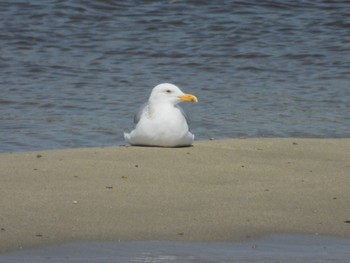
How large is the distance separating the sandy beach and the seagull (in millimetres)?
106

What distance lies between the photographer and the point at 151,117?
844cm

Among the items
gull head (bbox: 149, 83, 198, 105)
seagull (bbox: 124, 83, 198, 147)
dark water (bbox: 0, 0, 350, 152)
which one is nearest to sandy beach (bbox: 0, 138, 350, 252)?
seagull (bbox: 124, 83, 198, 147)

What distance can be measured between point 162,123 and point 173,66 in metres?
4.94

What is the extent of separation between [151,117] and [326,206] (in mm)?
2346

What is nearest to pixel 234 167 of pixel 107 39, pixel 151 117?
pixel 151 117

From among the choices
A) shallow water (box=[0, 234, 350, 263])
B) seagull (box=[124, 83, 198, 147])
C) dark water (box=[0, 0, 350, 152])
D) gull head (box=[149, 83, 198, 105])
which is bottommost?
dark water (box=[0, 0, 350, 152])

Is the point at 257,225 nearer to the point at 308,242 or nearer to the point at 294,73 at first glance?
the point at 308,242

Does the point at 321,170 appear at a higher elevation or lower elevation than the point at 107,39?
higher

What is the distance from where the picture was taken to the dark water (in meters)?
10.1

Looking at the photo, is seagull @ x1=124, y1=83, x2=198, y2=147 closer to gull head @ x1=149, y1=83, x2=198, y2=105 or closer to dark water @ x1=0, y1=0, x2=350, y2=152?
gull head @ x1=149, y1=83, x2=198, y2=105

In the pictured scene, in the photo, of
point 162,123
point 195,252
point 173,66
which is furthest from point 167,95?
point 173,66

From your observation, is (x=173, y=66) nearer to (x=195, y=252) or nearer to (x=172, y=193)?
(x=172, y=193)

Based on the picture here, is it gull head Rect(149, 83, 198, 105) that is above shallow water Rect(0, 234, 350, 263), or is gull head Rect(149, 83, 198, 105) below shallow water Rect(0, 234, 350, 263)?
below

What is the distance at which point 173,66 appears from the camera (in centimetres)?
1327
